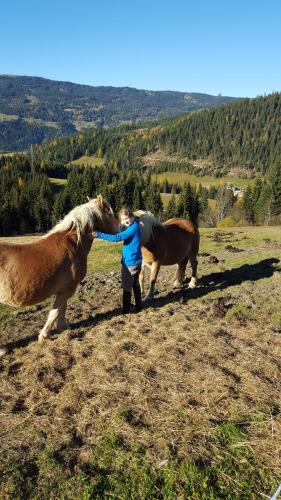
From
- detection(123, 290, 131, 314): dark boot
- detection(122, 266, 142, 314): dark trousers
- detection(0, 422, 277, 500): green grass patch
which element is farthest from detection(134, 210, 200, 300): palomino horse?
detection(0, 422, 277, 500): green grass patch

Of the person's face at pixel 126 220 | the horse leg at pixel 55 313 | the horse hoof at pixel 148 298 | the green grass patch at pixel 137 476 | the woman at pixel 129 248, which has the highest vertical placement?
the person's face at pixel 126 220

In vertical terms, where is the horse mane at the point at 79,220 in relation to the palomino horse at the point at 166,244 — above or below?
above

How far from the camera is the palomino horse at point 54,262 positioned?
290 inches

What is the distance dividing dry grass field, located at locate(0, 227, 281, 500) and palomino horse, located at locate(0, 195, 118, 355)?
1.01 m

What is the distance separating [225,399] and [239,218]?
312ft

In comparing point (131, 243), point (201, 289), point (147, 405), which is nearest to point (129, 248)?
point (131, 243)

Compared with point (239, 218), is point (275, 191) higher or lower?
higher

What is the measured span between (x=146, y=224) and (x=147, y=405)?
592 centimetres

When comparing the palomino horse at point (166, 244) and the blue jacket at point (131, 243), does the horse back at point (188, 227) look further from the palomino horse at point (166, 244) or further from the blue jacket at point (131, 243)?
the blue jacket at point (131, 243)

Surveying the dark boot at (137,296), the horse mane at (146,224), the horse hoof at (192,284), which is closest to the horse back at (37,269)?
the dark boot at (137,296)

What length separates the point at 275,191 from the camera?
82188 mm

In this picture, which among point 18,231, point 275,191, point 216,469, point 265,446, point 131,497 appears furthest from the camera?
point 18,231

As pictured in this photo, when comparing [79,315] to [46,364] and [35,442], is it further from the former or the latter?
[35,442]

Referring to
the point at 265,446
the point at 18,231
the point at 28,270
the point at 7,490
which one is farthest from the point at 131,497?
the point at 18,231
